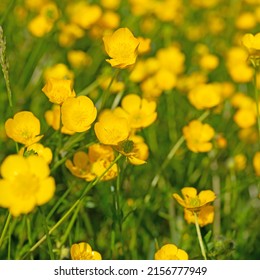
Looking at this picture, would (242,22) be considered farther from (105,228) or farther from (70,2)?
(105,228)

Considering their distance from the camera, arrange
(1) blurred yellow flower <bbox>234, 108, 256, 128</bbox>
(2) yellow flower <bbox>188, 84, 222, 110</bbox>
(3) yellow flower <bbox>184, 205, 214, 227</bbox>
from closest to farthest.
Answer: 1. (3) yellow flower <bbox>184, 205, 214, 227</bbox>
2. (2) yellow flower <bbox>188, 84, 222, 110</bbox>
3. (1) blurred yellow flower <bbox>234, 108, 256, 128</bbox>

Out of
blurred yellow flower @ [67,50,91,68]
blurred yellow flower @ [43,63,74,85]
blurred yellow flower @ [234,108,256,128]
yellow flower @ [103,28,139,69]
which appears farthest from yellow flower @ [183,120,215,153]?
blurred yellow flower @ [67,50,91,68]

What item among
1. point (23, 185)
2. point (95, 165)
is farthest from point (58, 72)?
point (23, 185)

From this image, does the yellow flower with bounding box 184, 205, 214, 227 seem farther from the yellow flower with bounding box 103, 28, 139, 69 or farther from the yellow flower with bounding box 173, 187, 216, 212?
the yellow flower with bounding box 103, 28, 139, 69

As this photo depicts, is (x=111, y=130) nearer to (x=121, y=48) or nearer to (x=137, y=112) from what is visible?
(x=121, y=48)

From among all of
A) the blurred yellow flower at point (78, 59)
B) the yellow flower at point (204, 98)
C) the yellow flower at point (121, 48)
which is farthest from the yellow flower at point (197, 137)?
the blurred yellow flower at point (78, 59)

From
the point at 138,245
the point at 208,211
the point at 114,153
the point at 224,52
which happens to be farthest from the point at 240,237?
the point at 224,52
